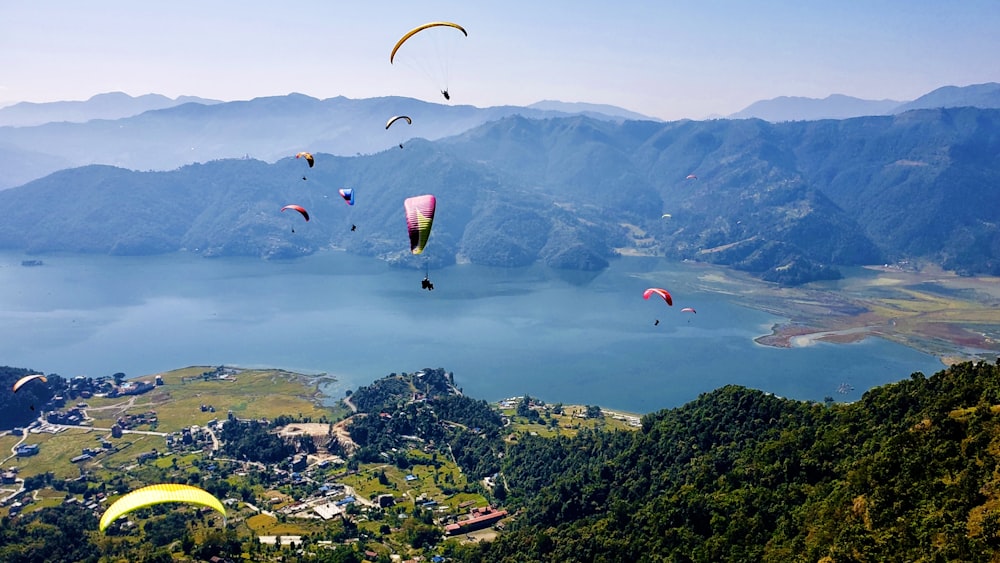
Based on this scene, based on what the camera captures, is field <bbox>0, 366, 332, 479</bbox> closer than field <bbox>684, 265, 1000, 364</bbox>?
Yes

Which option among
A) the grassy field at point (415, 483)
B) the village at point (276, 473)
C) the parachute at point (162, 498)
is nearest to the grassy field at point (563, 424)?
the village at point (276, 473)

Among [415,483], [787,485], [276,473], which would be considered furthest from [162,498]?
[276,473]

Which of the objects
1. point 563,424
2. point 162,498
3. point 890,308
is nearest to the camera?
point 162,498

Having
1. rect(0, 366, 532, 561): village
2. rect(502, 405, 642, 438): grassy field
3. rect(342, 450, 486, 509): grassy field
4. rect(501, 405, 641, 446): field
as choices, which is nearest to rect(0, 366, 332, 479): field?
rect(0, 366, 532, 561): village

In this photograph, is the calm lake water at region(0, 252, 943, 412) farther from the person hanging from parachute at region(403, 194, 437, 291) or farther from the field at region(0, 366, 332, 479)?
the person hanging from parachute at region(403, 194, 437, 291)

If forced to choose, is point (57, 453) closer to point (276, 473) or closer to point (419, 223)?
point (276, 473)
